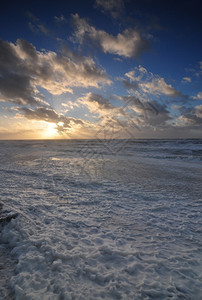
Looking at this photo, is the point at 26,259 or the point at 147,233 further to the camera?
the point at 147,233

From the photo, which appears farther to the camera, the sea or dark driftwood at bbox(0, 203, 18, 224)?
dark driftwood at bbox(0, 203, 18, 224)

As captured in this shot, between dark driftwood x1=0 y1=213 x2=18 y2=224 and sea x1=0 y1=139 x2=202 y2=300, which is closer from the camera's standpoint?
sea x1=0 y1=139 x2=202 y2=300

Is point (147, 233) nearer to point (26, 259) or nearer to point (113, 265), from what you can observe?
point (113, 265)

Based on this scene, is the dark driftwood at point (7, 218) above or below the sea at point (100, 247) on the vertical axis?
above

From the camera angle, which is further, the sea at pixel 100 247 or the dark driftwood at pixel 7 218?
the dark driftwood at pixel 7 218

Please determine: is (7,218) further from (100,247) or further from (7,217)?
(100,247)

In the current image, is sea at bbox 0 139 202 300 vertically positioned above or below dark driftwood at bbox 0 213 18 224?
below

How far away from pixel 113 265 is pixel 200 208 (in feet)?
11.7

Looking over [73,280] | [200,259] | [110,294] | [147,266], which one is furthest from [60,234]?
[200,259]

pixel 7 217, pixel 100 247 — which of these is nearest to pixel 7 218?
pixel 7 217

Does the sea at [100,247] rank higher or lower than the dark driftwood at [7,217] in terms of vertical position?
lower

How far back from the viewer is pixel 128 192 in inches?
233

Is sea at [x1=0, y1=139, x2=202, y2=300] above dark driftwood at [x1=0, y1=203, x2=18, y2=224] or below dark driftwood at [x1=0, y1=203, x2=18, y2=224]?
below

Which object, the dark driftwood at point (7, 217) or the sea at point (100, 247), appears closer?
the sea at point (100, 247)
